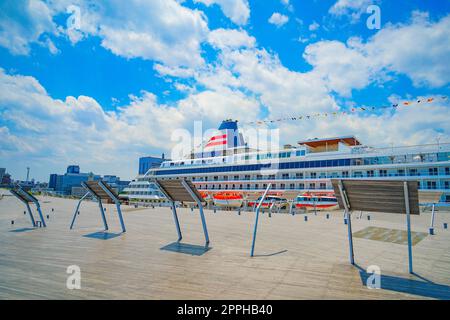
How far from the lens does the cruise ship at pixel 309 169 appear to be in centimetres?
3191

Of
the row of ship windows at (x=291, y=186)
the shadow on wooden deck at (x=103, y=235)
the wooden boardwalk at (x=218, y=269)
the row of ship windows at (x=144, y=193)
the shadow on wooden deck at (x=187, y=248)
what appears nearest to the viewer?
the wooden boardwalk at (x=218, y=269)

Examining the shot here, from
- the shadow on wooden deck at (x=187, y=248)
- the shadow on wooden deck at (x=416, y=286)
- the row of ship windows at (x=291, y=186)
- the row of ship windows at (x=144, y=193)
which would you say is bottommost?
the shadow on wooden deck at (x=187, y=248)

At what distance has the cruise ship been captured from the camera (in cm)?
3191

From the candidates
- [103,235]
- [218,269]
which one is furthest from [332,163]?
[218,269]

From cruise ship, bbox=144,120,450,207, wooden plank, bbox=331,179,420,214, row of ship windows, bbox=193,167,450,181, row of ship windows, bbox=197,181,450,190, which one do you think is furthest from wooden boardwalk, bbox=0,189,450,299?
row of ship windows, bbox=193,167,450,181

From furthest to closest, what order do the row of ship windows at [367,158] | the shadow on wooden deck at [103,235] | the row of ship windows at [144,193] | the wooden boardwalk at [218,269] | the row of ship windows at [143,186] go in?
the row of ship windows at [143,186]
the row of ship windows at [144,193]
the row of ship windows at [367,158]
the shadow on wooden deck at [103,235]
the wooden boardwalk at [218,269]

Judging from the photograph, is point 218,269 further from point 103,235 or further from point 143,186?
point 143,186

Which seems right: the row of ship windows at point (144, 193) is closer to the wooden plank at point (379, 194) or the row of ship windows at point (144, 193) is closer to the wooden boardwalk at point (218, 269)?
the wooden boardwalk at point (218, 269)

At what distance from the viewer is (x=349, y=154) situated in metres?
36.8

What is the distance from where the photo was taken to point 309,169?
3959cm

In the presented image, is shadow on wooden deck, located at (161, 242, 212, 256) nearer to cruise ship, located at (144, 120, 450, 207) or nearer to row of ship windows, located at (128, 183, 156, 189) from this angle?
cruise ship, located at (144, 120, 450, 207)

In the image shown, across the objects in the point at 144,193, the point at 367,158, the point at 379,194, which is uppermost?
the point at 367,158

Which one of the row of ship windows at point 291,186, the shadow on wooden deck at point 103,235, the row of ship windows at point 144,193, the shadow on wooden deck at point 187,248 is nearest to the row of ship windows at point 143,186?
the row of ship windows at point 144,193
